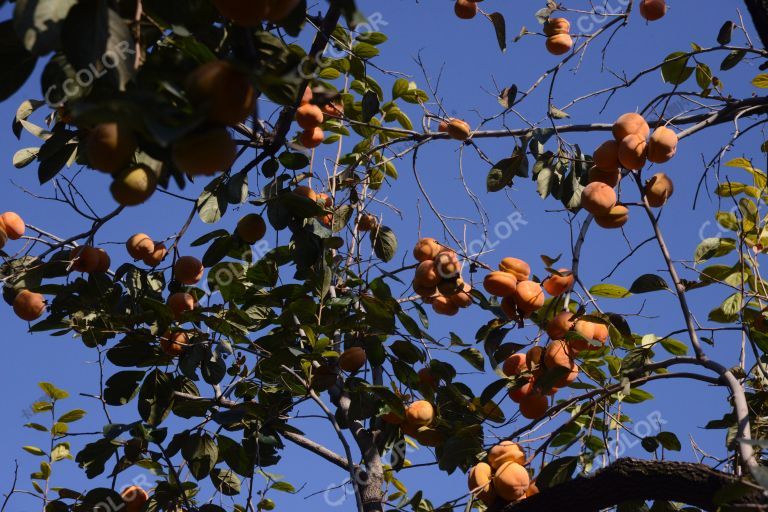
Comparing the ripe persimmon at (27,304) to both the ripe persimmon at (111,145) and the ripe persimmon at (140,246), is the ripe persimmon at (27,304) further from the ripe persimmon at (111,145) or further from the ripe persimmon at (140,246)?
the ripe persimmon at (111,145)

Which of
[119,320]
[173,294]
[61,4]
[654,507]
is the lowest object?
[654,507]

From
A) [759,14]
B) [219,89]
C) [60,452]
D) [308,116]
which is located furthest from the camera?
[60,452]

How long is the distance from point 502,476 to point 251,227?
912mm

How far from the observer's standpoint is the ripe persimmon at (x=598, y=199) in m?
1.96

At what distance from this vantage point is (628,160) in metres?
1.95

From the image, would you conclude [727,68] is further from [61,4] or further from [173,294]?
[61,4]

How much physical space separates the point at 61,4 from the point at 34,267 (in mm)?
1457

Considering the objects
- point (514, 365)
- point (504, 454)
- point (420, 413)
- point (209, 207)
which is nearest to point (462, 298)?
point (514, 365)

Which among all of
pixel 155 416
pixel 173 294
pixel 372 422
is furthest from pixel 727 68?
pixel 155 416

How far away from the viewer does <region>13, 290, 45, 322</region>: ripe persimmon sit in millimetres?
2447

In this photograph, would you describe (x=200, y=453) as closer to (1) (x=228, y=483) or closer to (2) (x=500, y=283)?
(1) (x=228, y=483)

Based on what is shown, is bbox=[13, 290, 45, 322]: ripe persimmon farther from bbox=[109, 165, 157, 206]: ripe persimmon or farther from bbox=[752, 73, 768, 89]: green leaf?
bbox=[752, 73, 768, 89]: green leaf

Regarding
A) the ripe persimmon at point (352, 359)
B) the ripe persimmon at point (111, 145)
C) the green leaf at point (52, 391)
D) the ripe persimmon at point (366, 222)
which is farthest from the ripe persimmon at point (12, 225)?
the ripe persimmon at point (111, 145)

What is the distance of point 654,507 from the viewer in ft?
6.84
